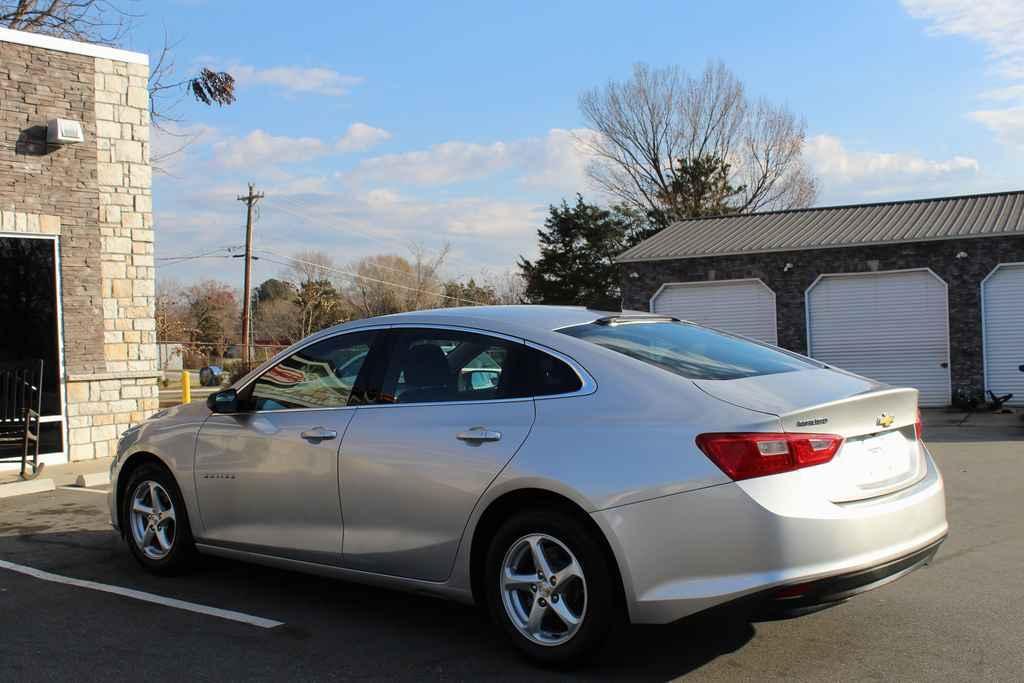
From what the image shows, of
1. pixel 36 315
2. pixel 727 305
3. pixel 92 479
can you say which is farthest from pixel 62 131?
pixel 727 305

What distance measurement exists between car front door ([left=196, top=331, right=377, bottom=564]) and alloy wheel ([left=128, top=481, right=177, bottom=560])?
0.42 meters

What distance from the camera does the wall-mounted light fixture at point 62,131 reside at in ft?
40.7

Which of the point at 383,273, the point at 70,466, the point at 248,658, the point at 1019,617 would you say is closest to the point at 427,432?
the point at 248,658

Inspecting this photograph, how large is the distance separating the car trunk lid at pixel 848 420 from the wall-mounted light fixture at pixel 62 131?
1087cm

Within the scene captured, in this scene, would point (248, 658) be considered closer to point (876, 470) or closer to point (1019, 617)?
point (876, 470)

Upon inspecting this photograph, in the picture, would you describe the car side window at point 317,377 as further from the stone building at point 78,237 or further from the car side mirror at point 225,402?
the stone building at point 78,237

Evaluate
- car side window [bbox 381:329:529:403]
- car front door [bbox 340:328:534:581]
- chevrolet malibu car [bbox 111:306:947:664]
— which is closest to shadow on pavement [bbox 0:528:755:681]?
chevrolet malibu car [bbox 111:306:947:664]

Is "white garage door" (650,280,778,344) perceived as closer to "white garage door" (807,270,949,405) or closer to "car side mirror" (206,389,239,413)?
"white garage door" (807,270,949,405)

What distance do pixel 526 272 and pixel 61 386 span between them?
36512 mm

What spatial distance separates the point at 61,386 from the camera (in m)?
12.5

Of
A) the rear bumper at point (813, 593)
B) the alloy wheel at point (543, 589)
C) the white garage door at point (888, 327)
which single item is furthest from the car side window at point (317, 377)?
the white garage door at point (888, 327)

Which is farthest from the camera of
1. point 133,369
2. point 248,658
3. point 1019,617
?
point 133,369

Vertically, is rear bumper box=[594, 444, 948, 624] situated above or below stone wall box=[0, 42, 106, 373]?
below

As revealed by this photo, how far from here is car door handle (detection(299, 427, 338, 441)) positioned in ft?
16.7
